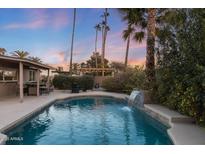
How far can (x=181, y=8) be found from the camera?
8758 millimetres

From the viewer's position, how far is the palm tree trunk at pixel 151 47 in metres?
13.0

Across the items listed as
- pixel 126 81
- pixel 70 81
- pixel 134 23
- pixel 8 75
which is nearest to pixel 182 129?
pixel 134 23

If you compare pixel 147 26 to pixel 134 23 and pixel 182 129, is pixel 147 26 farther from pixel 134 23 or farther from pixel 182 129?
pixel 182 129

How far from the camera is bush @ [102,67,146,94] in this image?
58.5ft

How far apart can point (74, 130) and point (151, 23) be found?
7.29 metres

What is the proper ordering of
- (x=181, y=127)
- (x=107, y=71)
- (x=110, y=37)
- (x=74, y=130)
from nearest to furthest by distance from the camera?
(x=181, y=127), (x=74, y=130), (x=107, y=71), (x=110, y=37)

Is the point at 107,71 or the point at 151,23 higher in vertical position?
the point at 151,23

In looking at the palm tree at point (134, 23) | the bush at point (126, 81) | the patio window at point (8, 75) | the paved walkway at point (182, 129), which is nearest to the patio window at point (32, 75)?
the patio window at point (8, 75)

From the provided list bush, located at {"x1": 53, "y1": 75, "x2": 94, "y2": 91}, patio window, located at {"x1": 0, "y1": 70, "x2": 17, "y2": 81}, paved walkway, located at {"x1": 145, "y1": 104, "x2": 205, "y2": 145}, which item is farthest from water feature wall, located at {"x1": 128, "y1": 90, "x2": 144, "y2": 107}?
bush, located at {"x1": 53, "y1": 75, "x2": 94, "y2": 91}

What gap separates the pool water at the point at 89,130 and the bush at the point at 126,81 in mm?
7028

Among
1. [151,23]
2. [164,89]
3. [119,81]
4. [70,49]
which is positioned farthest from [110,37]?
[164,89]

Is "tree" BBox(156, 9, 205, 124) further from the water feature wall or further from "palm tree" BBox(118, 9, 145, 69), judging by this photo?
"palm tree" BBox(118, 9, 145, 69)
